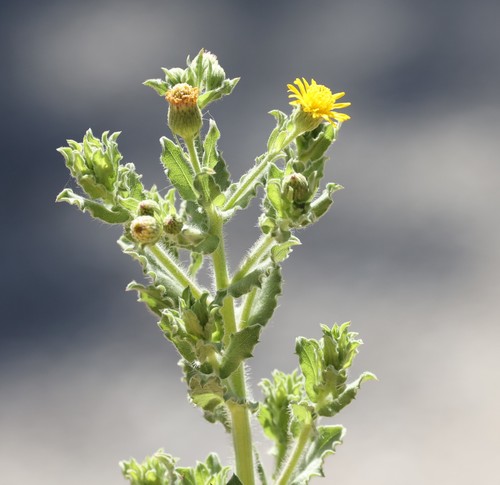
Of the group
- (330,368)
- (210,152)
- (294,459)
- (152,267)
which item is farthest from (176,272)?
(294,459)

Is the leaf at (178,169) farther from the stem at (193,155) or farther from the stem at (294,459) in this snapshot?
the stem at (294,459)

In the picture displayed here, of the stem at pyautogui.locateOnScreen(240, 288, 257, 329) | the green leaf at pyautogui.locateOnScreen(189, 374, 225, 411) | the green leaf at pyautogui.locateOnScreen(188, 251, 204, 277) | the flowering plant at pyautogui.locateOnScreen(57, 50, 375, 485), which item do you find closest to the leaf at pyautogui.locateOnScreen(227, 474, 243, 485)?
the flowering plant at pyautogui.locateOnScreen(57, 50, 375, 485)

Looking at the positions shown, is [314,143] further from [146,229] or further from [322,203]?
[146,229]

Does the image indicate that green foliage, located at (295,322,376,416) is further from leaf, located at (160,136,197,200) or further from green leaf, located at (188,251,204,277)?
leaf, located at (160,136,197,200)

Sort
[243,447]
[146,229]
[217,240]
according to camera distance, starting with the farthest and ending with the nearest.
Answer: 1. [243,447]
2. [217,240]
3. [146,229]

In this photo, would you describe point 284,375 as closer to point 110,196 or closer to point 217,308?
point 217,308

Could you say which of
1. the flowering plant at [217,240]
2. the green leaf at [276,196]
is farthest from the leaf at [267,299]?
the green leaf at [276,196]

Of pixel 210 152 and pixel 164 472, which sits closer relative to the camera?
pixel 210 152
